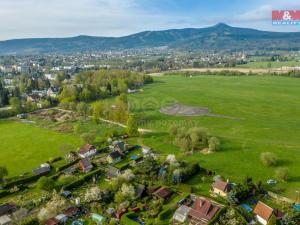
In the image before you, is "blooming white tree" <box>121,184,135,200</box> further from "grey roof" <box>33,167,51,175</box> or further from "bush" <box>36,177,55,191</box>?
"grey roof" <box>33,167,51,175</box>

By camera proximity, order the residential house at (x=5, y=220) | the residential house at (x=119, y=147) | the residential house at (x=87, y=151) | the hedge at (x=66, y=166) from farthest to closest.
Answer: the residential house at (x=119, y=147), the residential house at (x=87, y=151), the hedge at (x=66, y=166), the residential house at (x=5, y=220)

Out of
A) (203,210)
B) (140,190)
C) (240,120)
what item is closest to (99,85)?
(240,120)

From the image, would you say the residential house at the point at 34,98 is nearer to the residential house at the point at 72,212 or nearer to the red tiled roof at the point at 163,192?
the residential house at the point at 72,212

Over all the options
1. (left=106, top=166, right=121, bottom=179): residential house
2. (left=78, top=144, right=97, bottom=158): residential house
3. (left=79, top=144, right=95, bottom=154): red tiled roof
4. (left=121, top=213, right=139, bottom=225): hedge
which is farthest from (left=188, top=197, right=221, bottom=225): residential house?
(left=79, top=144, right=95, bottom=154): red tiled roof

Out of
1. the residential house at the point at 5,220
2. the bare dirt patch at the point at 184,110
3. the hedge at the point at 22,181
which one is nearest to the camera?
the residential house at the point at 5,220

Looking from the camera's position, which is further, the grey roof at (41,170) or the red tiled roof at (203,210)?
the grey roof at (41,170)

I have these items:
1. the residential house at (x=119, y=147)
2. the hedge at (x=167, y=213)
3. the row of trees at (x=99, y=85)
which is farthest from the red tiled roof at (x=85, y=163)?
the row of trees at (x=99, y=85)

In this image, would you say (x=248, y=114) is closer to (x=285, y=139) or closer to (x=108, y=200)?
(x=285, y=139)
